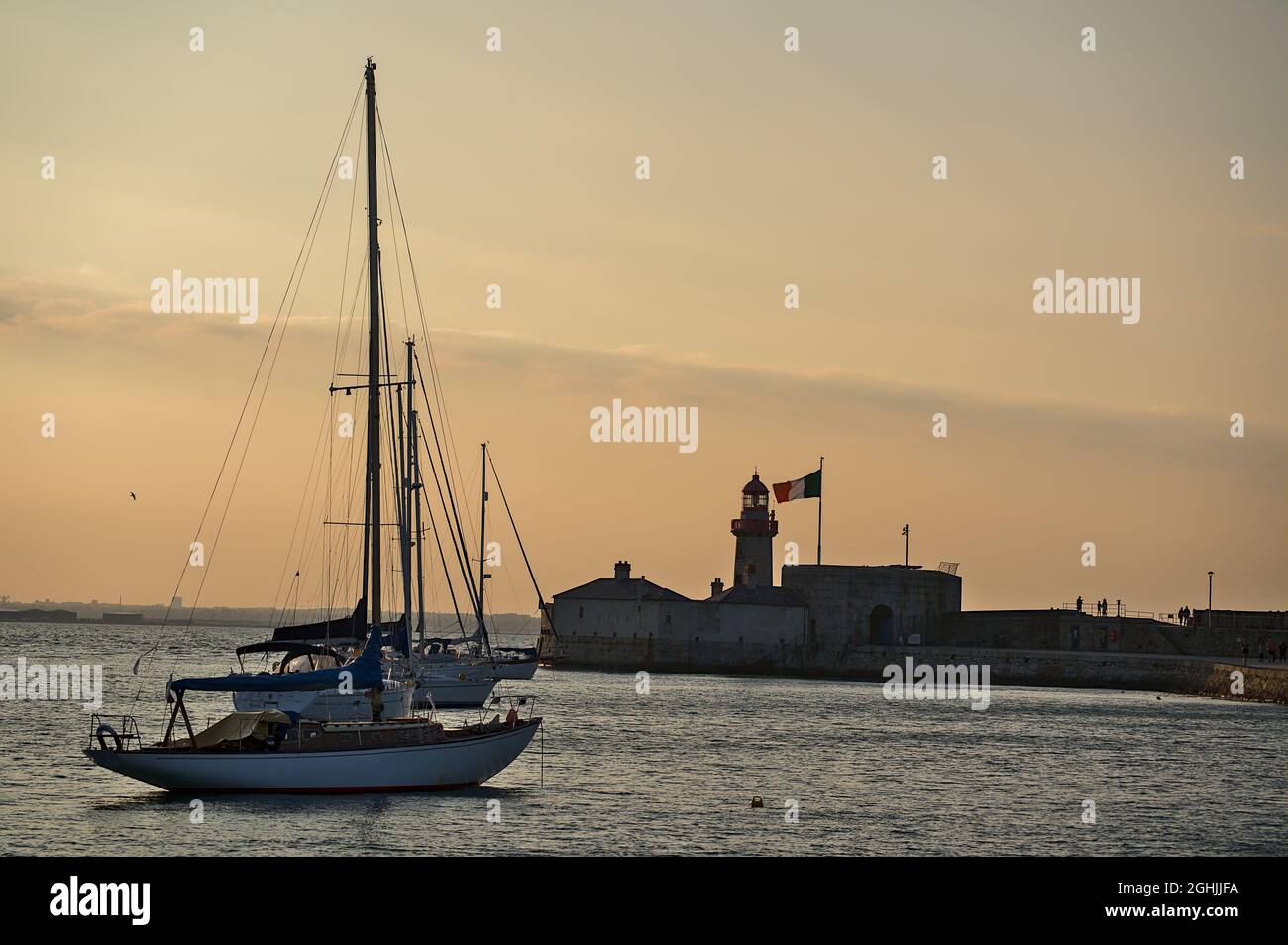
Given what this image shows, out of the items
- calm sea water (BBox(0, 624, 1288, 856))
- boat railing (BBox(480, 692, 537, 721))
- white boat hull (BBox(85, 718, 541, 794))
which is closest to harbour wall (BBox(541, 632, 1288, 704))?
boat railing (BBox(480, 692, 537, 721))

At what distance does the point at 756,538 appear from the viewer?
105 meters

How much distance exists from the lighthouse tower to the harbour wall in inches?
206

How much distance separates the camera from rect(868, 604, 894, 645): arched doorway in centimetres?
10350

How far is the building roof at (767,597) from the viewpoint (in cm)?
10206

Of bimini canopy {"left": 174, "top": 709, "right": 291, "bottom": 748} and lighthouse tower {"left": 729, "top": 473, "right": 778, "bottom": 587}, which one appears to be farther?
lighthouse tower {"left": 729, "top": 473, "right": 778, "bottom": 587}

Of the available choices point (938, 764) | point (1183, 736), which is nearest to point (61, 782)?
point (938, 764)

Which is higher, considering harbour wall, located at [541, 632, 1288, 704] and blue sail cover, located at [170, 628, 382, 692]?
blue sail cover, located at [170, 628, 382, 692]

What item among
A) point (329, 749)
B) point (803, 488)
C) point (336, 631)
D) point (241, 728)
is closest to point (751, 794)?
point (329, 749)

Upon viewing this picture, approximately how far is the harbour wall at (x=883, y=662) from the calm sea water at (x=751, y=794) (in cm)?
2645

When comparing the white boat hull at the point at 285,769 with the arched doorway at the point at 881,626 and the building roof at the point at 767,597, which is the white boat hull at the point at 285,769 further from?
the arched doorway at the point at 881,626

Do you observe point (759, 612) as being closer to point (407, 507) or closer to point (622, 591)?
point (622, 591)

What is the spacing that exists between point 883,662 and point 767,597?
29.6ft

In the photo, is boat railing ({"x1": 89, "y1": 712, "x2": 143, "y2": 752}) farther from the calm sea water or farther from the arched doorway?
the arched doorway
